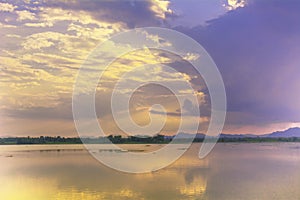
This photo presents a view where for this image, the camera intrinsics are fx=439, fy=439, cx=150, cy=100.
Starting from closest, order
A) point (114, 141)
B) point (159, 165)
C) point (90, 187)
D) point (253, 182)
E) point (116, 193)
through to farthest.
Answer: point (116, 193) < point (90, 187) < point (253, 182) < point (159, 165) < point (114, 141)

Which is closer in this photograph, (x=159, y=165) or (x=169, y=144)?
(x=159, y=165)

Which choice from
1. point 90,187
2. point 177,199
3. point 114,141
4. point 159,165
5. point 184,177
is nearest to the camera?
point 177,199

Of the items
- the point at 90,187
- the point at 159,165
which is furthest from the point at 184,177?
the point at 159,165

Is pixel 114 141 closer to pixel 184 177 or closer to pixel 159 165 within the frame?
pixel 159 165

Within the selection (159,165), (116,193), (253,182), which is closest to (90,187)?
(116,193)

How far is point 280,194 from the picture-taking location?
393 inches

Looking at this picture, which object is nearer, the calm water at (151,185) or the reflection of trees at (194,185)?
the calm water at (151,185)

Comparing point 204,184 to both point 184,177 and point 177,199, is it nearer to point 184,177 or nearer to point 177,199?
point 184,177

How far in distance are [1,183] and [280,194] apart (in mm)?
7713

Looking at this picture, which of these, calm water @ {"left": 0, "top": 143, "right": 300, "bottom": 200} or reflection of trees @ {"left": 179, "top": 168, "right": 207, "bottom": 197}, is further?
reflection of trees @ {"left": 179, "top": 168, "right": 207, "bottom": 197}

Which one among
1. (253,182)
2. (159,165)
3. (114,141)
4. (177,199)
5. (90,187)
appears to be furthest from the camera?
(114,141)

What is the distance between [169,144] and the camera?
1661 inches

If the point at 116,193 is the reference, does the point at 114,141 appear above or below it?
above

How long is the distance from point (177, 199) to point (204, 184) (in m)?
2.46
